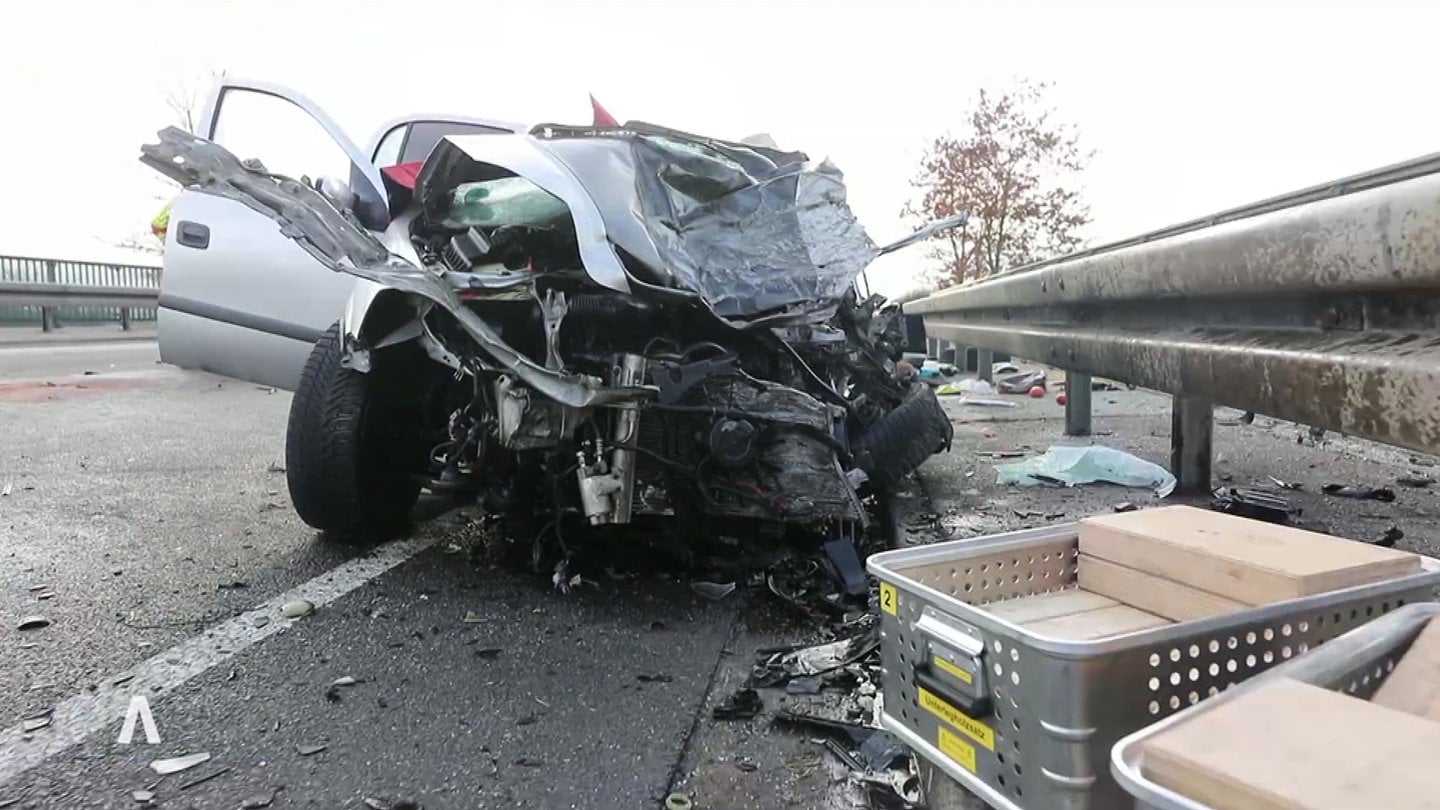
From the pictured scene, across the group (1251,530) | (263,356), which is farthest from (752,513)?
(263,356)

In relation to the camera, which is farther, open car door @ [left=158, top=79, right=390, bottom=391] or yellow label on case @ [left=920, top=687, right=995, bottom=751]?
open car door @ [left=158, top=79, right=390, bottom=391]

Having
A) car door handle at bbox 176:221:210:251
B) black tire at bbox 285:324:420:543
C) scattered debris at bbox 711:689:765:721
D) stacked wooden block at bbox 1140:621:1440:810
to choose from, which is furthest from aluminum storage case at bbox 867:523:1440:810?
car door handle at bbox 176:221:210:251

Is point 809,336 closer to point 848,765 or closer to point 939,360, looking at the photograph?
point 848,765

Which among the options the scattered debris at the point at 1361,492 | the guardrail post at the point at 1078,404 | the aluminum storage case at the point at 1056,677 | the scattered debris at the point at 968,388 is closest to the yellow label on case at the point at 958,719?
the aluminum storage case at the point at 1056,677

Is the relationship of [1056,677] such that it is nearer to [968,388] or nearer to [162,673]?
[162,673]

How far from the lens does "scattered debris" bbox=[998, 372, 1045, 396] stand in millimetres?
8812

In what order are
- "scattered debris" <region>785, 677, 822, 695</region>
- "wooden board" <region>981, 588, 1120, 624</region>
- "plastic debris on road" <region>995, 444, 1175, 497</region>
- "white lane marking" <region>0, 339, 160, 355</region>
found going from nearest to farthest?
"wooden board" <region>981, 588, 1120, 624</region> → "scattered debris" <region>785, 677, 822, 695</region> → "plastic debris on road" <region>995, 444, 1175, 497</region> → "white lane marking" <region>0, 339, 160, 355</region>

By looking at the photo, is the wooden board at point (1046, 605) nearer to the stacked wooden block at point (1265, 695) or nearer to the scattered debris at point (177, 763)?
the stacked wooden block at point (1265, 695)

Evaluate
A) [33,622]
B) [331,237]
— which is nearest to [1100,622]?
[331,237]

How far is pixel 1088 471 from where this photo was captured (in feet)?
14.0

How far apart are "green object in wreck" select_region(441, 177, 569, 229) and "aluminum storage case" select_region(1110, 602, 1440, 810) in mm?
2306

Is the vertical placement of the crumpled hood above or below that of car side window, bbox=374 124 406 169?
below

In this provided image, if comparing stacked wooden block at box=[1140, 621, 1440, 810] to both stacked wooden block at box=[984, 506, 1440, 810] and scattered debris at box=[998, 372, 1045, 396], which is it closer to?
stacked wooden block at box=[984, 506, 1440, 810]

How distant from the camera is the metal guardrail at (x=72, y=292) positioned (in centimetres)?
1277
